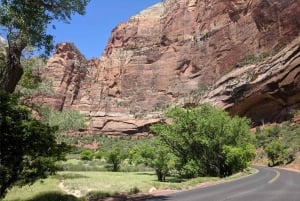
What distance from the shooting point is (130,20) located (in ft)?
494

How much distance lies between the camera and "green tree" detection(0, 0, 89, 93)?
49.2 feet

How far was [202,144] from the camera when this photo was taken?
34250 mm

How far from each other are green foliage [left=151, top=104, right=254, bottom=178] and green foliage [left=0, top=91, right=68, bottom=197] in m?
19.9

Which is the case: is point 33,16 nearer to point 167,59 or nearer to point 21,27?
point 21,27

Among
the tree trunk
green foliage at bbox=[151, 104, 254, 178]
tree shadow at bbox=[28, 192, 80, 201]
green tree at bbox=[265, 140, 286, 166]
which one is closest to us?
the tree trunk

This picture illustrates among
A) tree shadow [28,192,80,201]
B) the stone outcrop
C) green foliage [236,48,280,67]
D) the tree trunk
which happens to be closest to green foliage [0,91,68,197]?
the tree trunk

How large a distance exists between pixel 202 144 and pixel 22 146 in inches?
868

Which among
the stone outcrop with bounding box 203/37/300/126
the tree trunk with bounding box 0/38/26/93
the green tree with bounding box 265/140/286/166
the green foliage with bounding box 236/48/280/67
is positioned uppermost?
the green foliage with bounding box 236/48/280/67

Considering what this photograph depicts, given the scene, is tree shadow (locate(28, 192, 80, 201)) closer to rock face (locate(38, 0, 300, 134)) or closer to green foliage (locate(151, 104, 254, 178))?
green foliage (locate(151, 104, 254, 178))

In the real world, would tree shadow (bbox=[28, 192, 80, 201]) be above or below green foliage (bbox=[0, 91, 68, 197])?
below

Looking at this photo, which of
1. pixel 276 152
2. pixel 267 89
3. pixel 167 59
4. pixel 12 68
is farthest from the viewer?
pixel 167 59

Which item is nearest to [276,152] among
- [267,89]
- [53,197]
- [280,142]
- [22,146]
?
[280,142]

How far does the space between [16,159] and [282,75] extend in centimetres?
6803

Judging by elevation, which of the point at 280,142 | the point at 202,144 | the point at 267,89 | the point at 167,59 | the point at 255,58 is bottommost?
the point at 202,144
